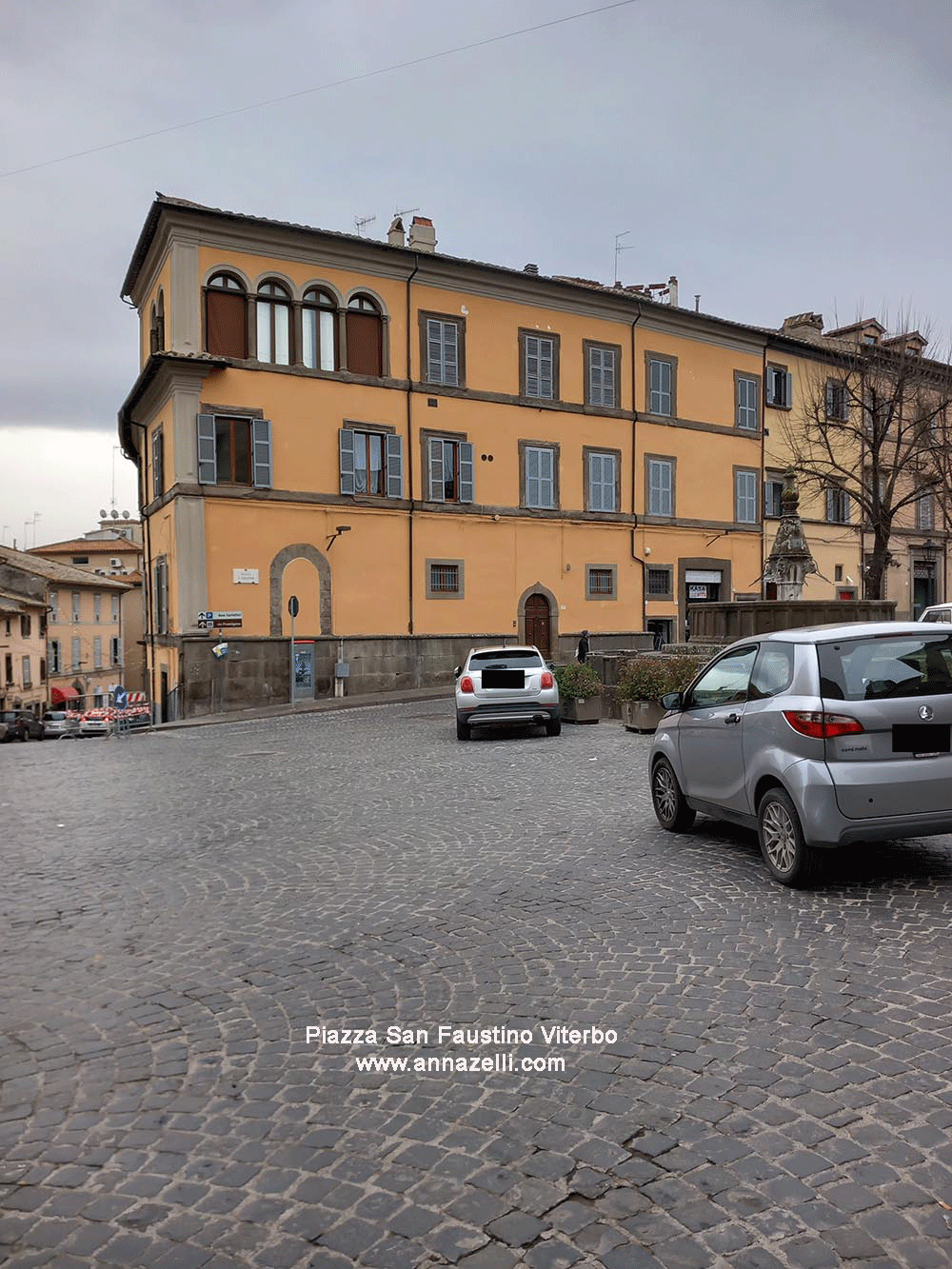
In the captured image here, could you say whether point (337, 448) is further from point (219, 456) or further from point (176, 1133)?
point (176, 1133)

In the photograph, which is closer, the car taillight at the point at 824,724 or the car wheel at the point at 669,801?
the car taillight at the point at 824,724

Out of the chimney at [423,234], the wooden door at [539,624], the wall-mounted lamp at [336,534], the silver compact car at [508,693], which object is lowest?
the silver compact car at [508,693]

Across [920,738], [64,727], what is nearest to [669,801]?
[920,738]

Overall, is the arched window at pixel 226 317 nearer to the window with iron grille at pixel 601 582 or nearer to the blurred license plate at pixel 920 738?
the window with iron grille at pixel 601 582

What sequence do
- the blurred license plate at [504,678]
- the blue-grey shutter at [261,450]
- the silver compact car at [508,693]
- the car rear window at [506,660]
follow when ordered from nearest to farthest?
1. the silver compact car at [508,693]
2. the blurred license plate at [504,678]
3. the car rear window at [506,660]
4. the blue-grey shutter at [261,450]

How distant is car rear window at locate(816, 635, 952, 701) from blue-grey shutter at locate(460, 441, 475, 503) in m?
24.0

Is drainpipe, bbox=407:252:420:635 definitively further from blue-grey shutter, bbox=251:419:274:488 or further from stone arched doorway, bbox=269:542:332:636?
blue-grey shutter, bbox=251:419:274:488

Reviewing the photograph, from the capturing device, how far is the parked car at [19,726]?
1560 inches

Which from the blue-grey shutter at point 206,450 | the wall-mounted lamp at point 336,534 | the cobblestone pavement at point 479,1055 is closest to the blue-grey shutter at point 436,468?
the wall-mounted lamp at point 336,534

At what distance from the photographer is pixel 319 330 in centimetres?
2667

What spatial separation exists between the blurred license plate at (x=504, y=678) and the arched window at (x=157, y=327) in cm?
1622

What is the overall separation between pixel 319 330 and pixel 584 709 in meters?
15.0

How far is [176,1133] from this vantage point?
327 cm

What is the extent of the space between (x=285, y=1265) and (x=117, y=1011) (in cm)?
214
